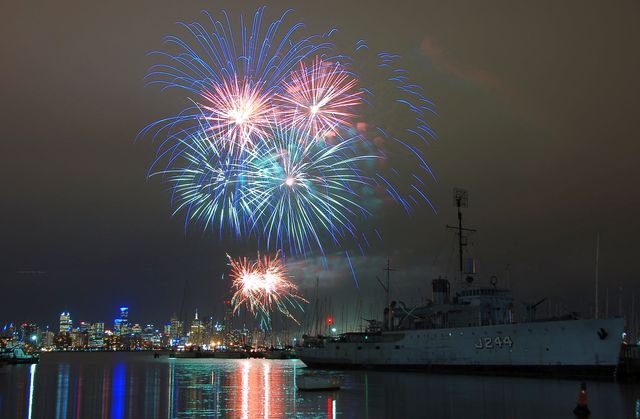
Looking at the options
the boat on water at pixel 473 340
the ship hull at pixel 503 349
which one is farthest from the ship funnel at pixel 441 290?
the ship hull at pixel 503 349

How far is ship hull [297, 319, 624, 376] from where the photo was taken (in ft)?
143

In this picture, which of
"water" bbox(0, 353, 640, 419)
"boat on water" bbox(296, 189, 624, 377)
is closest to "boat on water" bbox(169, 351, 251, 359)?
"boat on water" bbox(296, 189, 624, 377)

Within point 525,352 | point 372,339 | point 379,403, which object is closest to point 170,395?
point 379,403

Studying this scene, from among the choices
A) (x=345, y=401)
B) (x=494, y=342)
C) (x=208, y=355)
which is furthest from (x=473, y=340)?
(x=208, y=355)

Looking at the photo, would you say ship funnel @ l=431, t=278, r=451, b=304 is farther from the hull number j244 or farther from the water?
the water

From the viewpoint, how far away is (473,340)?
52812 mm

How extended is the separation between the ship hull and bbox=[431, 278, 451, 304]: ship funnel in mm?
5291

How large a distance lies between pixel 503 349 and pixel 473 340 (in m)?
3.25

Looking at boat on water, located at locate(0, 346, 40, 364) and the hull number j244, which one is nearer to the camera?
the hull number j244

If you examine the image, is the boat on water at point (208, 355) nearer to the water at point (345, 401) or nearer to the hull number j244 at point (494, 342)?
the hull number j244 at point (494, 342)

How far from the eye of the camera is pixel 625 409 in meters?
25.8

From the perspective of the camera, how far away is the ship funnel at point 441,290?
63938 mm

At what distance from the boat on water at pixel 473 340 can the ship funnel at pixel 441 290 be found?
10 cm

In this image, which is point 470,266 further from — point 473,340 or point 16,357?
point 16,357
